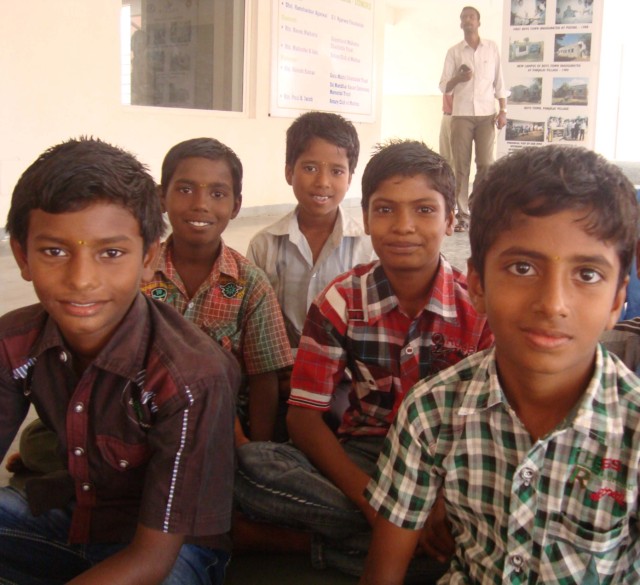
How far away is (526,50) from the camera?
4508 millimetres

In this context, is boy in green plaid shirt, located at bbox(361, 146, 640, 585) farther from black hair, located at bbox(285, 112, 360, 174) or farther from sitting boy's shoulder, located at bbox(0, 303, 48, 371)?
black hair, located at bbox(285, 112, 360, 174)

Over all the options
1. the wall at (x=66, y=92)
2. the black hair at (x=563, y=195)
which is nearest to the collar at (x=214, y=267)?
the black hair at (x=563, y=195)

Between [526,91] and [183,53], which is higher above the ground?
[183,53]

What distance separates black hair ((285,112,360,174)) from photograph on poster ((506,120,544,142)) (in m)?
2.67

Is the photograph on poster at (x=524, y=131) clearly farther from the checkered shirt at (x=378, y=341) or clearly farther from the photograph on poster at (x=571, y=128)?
the checkered shirt at (x=378, y=341)

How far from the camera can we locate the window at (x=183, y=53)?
4.83 metres

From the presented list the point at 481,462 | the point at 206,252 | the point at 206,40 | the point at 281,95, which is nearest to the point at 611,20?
the point at 281,95

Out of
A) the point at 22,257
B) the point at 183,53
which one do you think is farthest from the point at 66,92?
the point at 22,257

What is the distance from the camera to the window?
15.9ft

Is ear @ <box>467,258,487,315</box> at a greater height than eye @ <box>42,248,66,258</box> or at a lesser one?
lesser

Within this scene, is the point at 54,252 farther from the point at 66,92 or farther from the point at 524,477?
the point at 66,92

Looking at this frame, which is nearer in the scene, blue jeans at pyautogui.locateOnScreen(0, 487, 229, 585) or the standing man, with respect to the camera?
blue jeans at pyautogui.locateOnScreen(0, 487, 229, 585)

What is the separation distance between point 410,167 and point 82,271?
28.6 inches

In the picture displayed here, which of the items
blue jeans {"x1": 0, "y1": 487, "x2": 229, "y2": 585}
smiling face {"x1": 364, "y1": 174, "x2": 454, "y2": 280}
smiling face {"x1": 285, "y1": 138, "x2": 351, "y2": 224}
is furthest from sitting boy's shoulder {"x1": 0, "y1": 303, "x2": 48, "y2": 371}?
smiling face {"x1": 285, "y1": 138, "x2": 351, "y2": 224}
